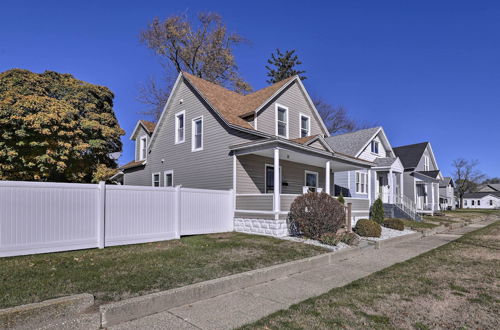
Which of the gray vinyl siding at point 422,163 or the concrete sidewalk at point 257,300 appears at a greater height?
the gray vinyl siding at point 422,163

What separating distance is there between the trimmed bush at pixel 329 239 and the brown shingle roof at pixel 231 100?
5864 mm

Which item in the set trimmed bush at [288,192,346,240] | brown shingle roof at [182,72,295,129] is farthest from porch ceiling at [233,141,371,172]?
trimmed bush at [288,192,346,240]

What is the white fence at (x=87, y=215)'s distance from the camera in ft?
22.3

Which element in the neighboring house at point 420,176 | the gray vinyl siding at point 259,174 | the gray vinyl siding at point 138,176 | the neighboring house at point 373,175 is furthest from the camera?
the neighboring house at point 420,176

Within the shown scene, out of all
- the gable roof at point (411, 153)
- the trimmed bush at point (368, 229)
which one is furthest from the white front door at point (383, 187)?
the trimmed bush at point (368, 229)

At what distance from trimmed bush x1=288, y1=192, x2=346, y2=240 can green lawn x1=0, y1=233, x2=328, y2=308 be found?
1.31m

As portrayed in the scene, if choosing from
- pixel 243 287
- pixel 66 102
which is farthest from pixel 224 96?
pixel 243 287

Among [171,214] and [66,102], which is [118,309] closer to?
[171,214]

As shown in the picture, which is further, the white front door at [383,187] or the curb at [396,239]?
the white front door at [383,187]

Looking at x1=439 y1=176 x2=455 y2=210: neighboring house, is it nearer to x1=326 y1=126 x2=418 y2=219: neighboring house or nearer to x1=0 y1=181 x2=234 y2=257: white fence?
x1=326 y1=126 x2=418 y2=219: neighboring house

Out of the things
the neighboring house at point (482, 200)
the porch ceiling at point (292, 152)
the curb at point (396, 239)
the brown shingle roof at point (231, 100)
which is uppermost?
the brown shingle roof at point (231, 100)

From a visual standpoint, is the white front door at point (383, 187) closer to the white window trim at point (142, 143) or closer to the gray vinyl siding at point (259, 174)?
the gray vinyl siding at point (259, 174)

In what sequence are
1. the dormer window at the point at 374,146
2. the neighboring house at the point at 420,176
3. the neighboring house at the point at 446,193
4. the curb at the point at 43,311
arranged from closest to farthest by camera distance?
the curb at the point at 43,311, the dormer window at the point at 374,146, the neighboring house at the point at 420,176, the neighboring house at the point at 446,193

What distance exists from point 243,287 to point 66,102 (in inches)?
542
